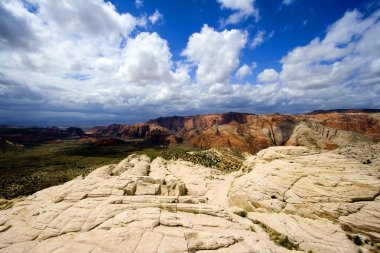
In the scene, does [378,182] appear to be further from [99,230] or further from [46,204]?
[46,204]

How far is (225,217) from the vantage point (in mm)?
32250

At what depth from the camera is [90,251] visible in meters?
22.7

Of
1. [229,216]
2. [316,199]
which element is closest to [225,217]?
[229,216]

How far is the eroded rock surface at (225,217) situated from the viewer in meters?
24.8

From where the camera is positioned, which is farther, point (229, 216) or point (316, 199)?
point (316, 199)

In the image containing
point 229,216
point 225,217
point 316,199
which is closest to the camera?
point 225,217

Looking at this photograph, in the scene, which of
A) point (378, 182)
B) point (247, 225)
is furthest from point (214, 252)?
point (378, 182)

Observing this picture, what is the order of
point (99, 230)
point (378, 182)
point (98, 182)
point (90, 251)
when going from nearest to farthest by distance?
1. point (90, 251)
2. point (99, 230)
3. point (378, 182)
4. point (98, 182)

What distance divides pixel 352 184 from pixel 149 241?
29546 millimetres

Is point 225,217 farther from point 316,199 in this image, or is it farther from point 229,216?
point 316,199

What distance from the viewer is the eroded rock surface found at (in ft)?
81.3

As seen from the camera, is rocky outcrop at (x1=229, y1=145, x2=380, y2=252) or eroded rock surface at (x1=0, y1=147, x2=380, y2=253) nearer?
eroded rock surface at (x1=0, y1=147, x2=380, y2=253)

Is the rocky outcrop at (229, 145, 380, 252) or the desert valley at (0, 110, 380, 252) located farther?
the rocky outcrop at (229, 145, 380, 252)

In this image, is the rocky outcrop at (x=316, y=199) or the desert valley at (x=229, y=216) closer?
the desert valley at (x=229, y=216)
